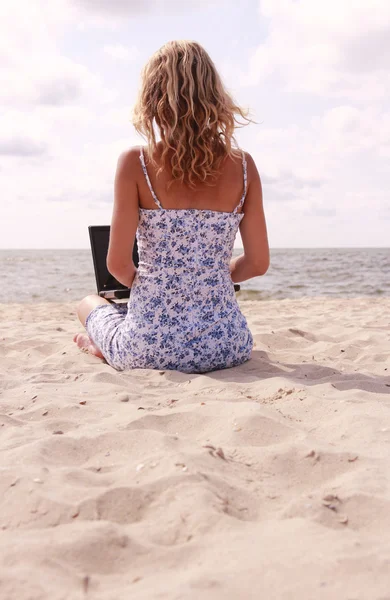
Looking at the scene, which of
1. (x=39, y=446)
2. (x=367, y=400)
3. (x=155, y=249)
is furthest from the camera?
(x=155, y=249)

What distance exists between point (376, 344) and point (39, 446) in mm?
2897

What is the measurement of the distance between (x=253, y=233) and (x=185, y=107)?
0.91 meters

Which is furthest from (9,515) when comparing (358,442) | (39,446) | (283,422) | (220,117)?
(220,117)

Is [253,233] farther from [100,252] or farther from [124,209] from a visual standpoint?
[100,252]

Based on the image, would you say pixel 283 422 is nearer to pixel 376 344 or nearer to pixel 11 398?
pixel 11 398

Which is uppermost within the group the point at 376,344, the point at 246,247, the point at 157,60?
the point at 157,60

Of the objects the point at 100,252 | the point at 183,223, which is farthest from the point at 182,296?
the point at 100,252

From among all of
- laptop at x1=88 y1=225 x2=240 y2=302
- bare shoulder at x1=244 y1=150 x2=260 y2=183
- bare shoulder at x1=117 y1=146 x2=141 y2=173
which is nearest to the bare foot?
laptop at x1=88 y1=225 x2=240 y2=302

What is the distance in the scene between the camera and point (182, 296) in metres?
3.41

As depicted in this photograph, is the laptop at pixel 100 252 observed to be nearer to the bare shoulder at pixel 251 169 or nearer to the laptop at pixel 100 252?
the laptop at pixel 100 252

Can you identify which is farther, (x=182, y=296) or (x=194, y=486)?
(x=182, y=296)

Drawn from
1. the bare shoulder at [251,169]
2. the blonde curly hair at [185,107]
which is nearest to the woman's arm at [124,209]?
the blonde curly hair at [185,107]

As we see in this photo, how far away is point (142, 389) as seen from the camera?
304cm

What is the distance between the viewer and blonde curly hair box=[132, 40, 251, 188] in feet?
9.69
